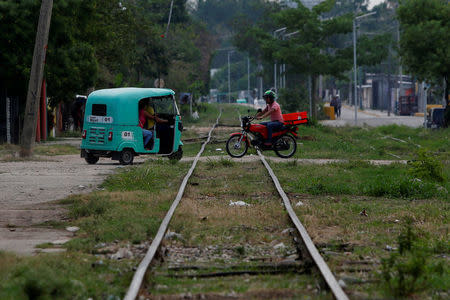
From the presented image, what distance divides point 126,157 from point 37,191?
19.2 feet

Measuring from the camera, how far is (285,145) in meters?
21.5

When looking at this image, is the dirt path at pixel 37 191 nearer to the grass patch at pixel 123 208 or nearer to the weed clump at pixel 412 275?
the grass patch at pixel 123 208

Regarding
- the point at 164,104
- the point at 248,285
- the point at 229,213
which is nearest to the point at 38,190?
the point at 229,213

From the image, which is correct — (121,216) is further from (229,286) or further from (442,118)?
(442,118)

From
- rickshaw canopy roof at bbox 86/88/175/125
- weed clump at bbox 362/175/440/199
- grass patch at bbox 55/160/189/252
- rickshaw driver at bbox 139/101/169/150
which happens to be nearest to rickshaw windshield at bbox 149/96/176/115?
rickshaw driver at bbox 139/101/169/150

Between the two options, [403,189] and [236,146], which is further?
[236,146]

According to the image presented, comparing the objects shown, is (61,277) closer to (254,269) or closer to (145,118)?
(254,269)

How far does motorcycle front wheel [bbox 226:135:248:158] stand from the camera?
21375 millimetres

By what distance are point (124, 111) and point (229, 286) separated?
13.3 metres

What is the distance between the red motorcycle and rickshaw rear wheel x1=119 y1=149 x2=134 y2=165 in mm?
2672

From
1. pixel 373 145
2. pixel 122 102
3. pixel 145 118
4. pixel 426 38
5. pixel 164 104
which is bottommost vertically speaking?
pixel 373 145

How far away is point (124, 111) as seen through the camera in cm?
1955

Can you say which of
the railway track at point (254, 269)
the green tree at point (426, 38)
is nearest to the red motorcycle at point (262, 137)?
the railway track at point (254, 269)

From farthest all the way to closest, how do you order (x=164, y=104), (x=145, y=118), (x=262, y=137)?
(x=164, y=104), (x=262, y=137), (x=145, y=118)
